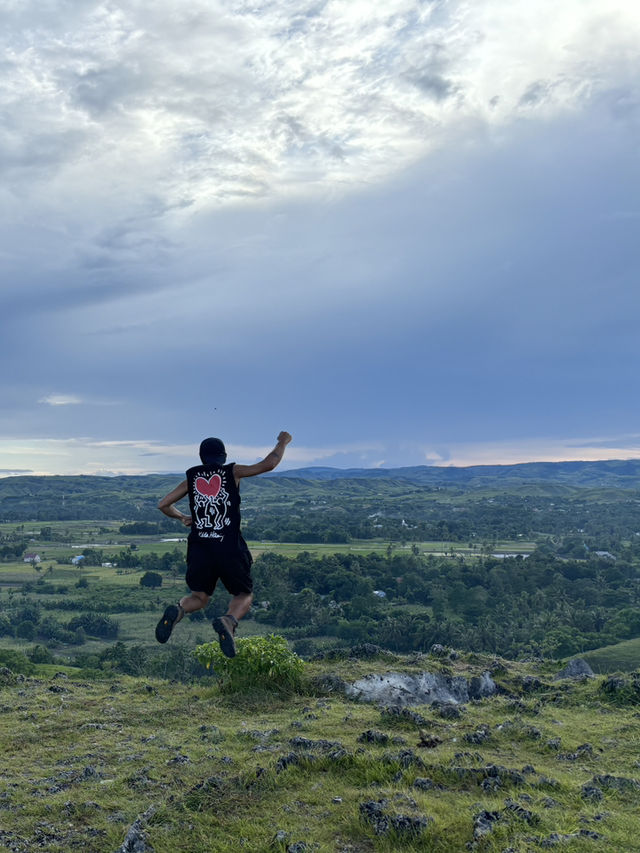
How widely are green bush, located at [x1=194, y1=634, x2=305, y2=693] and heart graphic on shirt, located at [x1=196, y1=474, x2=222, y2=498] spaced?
6097 millimetres

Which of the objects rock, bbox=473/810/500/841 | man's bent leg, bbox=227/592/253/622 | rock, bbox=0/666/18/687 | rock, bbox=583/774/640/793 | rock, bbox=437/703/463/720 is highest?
man's bent leg, bbox=227/592/253/622

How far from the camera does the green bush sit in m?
13.6

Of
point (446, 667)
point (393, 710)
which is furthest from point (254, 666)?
point (446, 667)

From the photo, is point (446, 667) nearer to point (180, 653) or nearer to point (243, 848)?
point (243, 848)

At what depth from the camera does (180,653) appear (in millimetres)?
56031

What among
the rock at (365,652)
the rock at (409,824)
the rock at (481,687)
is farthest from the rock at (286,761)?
the rock at (365,652)

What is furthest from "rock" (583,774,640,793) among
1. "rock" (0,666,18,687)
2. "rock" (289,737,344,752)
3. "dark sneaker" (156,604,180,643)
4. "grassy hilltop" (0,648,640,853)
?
"rock" (0,666,18,687)

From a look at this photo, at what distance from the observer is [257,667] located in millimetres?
13727

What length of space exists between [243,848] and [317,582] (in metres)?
107

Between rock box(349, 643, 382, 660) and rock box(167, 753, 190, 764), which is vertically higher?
rock box(167, 753, 190, 764)

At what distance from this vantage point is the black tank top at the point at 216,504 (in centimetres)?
899

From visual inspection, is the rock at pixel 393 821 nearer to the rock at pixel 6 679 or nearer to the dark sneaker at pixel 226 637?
the dark sneaker at pixel 226 637

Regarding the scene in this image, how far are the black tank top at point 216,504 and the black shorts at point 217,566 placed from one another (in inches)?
4.4

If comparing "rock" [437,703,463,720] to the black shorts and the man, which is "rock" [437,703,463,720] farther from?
the black shorts
